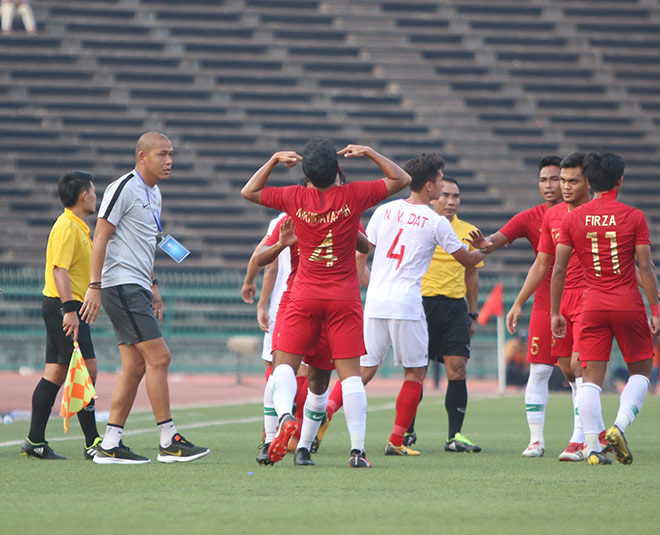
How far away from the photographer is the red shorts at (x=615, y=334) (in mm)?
7379

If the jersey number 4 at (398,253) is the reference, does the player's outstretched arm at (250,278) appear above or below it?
below

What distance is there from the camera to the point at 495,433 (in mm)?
10891

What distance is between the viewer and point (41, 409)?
26.2ft

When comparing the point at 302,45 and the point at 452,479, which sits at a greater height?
the point at 302,45

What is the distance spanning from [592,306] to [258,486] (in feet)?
8.68

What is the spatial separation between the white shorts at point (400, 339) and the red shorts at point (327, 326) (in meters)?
1.33

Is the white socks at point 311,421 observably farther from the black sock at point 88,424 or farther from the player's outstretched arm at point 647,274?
the player's outstretched arm at point 647,274

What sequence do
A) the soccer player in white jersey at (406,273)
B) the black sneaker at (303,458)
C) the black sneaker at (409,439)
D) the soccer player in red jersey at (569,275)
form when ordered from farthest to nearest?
1. the black sneaker at (409,439)
2. the soccer player in white jersey at (406,273)
3. the soccer player in red jersey at (569,275)
4. the black sneaker at (303,458)

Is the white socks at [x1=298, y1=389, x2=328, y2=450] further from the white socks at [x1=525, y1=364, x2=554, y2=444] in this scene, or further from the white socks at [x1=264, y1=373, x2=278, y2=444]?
the white socks at [x1=525, y1=364, x2=554, y2=444]

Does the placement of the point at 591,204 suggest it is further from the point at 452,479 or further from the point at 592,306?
the point at 452,479

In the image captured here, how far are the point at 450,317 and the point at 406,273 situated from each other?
3.65 ft

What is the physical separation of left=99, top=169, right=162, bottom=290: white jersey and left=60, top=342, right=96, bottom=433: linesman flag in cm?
63

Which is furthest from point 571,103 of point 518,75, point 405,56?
point 405,56

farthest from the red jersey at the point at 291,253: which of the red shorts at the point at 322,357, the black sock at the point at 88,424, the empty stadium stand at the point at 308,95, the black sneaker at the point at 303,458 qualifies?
the empty stadium stand at the point at 308,95
